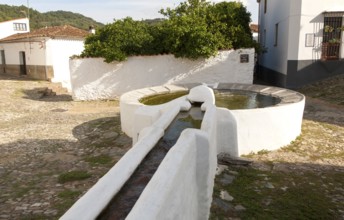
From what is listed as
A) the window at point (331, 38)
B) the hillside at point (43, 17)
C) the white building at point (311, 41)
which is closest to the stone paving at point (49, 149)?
the white building at point (311, 41)

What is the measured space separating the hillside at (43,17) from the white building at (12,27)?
35.8 feet

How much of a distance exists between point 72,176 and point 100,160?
39.5 inches

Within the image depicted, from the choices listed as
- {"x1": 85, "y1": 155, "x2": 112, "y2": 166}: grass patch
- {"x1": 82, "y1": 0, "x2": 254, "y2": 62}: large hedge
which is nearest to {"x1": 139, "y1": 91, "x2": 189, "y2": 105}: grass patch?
{"x1": 85, "y1": 155, "x2": 112, "y2": 166}: grass patch

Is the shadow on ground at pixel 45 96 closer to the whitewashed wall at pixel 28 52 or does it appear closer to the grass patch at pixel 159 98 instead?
the whitewashed wall at pixel 28 52

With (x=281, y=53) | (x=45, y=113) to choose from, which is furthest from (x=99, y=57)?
(x=281, y=53)

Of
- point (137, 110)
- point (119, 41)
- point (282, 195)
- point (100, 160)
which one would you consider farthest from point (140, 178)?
point (119, 41)

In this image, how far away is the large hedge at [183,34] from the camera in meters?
13.5

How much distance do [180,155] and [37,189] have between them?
12.1 ft

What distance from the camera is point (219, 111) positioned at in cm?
648

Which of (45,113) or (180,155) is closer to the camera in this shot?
(180,155)

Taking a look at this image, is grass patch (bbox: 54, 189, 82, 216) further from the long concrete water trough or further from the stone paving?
the long concrete water trough

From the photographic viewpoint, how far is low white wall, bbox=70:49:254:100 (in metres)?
14.3

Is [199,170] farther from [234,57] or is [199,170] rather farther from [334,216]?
[234,57]

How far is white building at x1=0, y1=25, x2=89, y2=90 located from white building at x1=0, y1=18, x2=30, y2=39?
5.41m
